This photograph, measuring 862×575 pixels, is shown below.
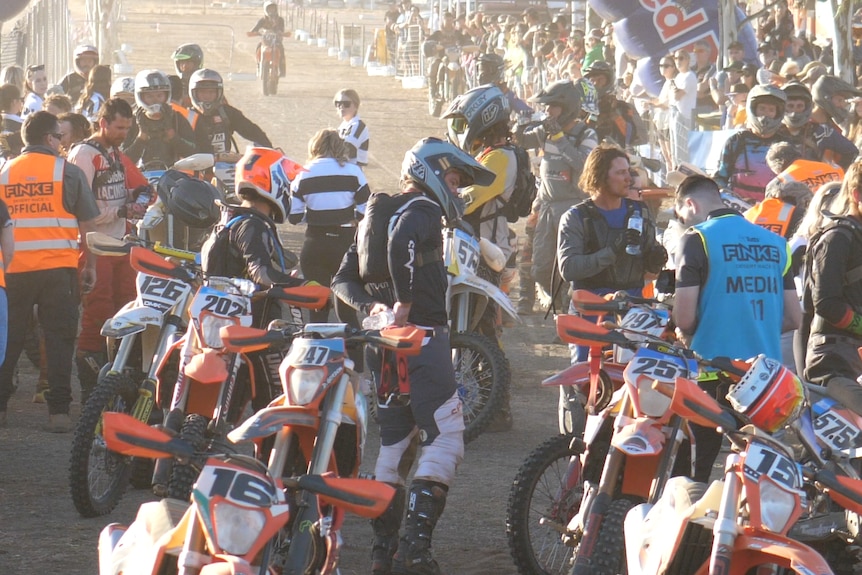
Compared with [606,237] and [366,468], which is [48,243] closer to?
[366,468]

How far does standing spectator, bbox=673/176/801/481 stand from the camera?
21.0ft

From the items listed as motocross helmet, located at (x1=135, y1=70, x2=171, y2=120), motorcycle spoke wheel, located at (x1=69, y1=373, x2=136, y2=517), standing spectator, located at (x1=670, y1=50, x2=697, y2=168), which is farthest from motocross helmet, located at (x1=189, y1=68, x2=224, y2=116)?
standing spectator, located at (x1=670, y1=50, x2=697, y2=168)

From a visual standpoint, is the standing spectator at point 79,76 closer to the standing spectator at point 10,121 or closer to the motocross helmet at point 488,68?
the standing spectator at point 10,121

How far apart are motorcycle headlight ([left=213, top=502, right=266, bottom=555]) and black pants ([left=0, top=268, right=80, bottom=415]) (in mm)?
5637

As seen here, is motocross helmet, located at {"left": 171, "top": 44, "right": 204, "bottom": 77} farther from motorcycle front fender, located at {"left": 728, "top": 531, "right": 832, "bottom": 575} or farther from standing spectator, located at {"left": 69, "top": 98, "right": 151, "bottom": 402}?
motorcycle front fender, located at {"left": 728, "top": 531, "right": 832, "bottom": 575}

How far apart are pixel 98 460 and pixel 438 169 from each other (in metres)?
2.54

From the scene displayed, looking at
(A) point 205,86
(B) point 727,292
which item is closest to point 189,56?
(A) point 205,86

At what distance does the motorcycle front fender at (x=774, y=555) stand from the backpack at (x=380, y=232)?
2.43 meters

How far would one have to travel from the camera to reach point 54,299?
9.55 m

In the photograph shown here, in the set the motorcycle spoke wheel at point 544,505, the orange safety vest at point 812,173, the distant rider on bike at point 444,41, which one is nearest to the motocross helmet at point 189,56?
the orange safety vest at point 812,173

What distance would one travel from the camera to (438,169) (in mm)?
6613

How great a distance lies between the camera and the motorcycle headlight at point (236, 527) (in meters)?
4.14

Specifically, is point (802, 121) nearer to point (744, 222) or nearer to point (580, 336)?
point (744, 222)

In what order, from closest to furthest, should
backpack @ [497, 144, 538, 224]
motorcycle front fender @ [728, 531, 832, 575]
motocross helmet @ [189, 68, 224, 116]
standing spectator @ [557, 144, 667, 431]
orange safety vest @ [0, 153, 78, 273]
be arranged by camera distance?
motorcycle front fender @ [728, 531, 832, 575] → standing spectator @ [557, 144, 667, 431] → orange safety vest @ [0, 153, 78, 273] → backpack @ [497, 144, 538, 224] → motocross helmet @ [189, 68, 224, 116]
